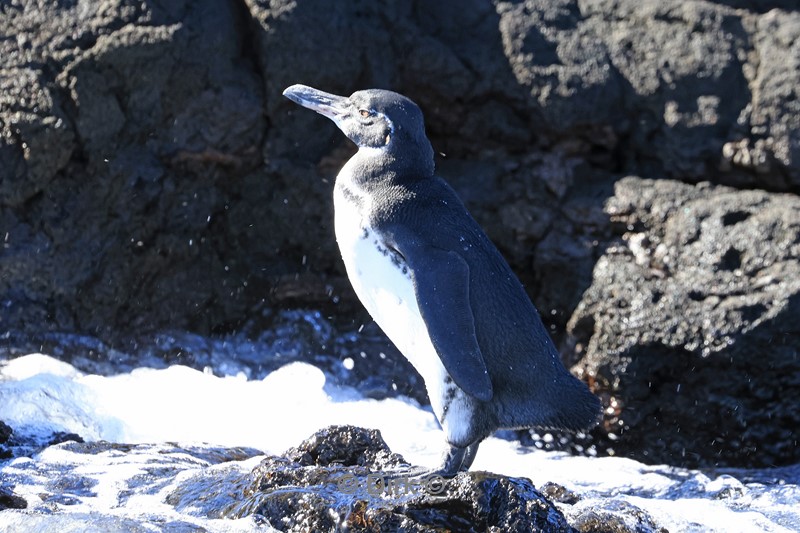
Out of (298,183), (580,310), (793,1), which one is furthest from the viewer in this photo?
(793,1)

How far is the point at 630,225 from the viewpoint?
5.96m

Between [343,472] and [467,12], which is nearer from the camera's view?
[343,472]

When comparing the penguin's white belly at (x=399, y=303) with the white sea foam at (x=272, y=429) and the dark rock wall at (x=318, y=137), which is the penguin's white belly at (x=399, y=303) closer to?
the white sea foam at (x=272, y=429)

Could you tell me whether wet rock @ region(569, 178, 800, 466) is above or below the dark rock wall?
below

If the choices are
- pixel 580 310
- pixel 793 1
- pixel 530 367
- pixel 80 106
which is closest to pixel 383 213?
pixel 530 367

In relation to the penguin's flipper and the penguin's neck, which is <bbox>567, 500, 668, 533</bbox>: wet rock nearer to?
the penguin's flipper

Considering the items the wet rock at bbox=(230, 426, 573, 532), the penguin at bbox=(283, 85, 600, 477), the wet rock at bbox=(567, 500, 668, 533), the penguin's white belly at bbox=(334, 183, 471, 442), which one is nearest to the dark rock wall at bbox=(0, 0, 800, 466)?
the wet rock at bbox=(567, 500, 668, 533)

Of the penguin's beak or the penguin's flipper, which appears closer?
the penguin's flipper

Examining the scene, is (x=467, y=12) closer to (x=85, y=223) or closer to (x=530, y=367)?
(x=85, y=223)

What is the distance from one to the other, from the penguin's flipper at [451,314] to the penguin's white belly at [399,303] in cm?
8

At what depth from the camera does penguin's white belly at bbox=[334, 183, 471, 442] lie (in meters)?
3.41

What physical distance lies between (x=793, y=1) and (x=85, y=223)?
448cm

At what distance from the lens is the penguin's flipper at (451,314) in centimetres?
326

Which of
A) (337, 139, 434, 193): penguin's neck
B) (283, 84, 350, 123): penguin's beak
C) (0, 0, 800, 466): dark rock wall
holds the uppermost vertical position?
(0, 0, 800, 466): dark rock wall
